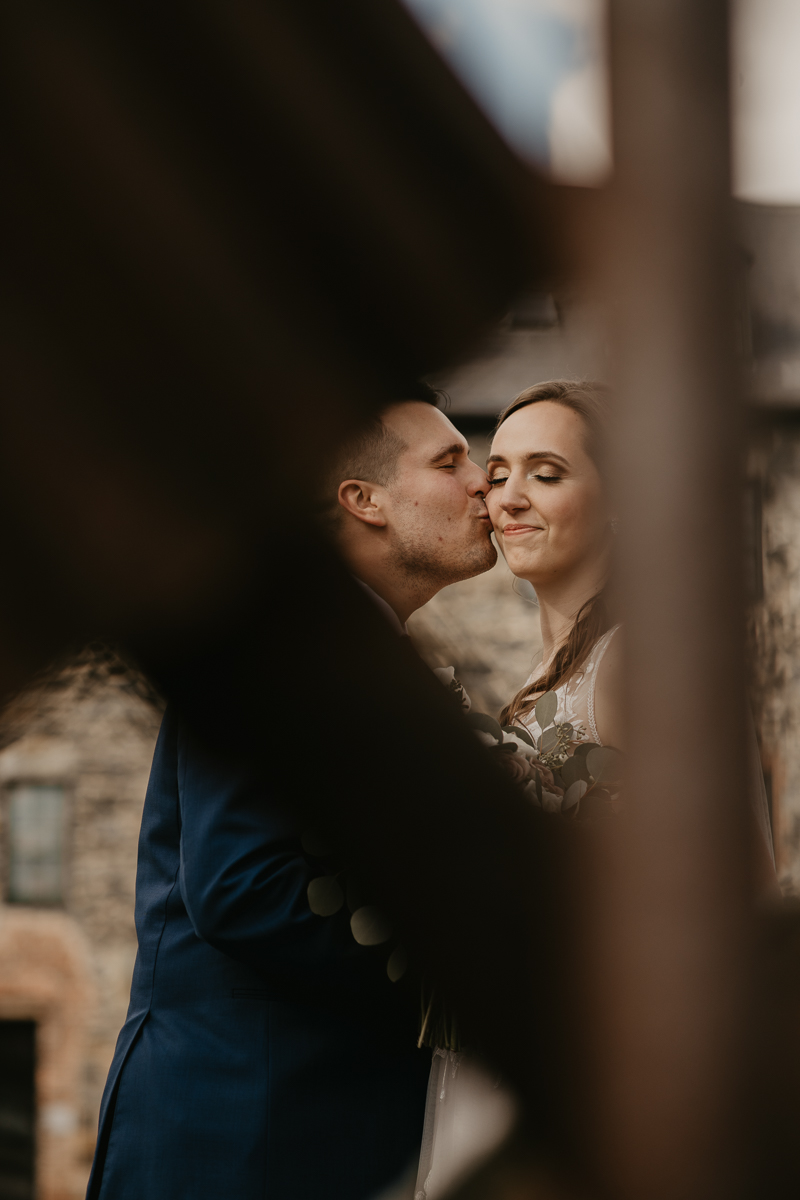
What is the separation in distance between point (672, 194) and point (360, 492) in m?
0.69

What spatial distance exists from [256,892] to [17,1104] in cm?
675

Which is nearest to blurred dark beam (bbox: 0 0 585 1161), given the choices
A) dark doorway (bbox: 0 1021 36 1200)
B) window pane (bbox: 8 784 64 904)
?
window pane (bbox: 8 784 64 904)

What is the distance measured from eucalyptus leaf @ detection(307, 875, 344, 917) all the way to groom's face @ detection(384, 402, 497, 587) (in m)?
0.39

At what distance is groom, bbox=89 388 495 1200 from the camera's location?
91 cm

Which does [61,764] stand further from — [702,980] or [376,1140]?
[702,980]

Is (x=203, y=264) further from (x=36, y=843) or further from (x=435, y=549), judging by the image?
(x=36, y=843)

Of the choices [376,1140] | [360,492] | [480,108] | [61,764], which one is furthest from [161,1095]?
[61,764]

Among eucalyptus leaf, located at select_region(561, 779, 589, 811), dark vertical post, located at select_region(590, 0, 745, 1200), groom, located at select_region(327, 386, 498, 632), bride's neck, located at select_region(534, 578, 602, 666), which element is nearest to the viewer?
dark vertical post, located at select_region(590, 0, 745, 1200)

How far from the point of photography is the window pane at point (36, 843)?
639cm

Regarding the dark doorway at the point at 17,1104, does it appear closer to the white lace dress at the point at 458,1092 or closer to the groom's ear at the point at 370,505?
the white lace dress at the point at 458,1092

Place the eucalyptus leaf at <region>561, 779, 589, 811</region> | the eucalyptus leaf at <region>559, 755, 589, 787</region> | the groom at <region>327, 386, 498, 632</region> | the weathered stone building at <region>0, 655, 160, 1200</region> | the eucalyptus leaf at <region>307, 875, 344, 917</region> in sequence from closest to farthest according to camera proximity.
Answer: the eucalyptus leaf at <region>561, 779, 589, 811</region>
the eucalyptus leaf at <region>559, 755, 589, 787</region>
the eucalyptus leaf at <region>307, 875, 344, 917</region>
the groom at <region>327, 386, 498, 632</region>
the weathered stone building at <region>0, 655, 160, 1200</region>

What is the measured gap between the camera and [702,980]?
0.90 ft

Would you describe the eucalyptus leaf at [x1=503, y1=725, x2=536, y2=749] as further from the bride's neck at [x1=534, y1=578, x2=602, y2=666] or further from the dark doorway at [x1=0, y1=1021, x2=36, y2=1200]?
the dark doorway at [x1=0, y1=1021, x2=36, y2=1200]

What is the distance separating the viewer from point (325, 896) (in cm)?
84
